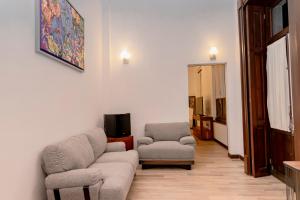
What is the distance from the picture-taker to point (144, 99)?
5430mm

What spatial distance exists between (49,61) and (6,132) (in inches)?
43.3

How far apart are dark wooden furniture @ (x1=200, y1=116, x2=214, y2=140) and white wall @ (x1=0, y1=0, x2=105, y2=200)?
17.2 ft

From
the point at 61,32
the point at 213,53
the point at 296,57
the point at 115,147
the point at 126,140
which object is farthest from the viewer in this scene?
the point at 213,53

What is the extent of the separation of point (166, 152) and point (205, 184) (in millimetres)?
1044

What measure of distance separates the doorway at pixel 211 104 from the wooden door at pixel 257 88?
1.61 m

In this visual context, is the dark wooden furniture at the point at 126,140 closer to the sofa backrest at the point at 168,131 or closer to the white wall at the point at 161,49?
the sofa backrest at the point at 168,131

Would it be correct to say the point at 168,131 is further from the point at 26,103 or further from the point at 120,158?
the point at 26,103

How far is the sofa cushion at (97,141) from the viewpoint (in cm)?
356

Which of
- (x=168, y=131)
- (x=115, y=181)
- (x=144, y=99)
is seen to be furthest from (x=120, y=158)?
(x=144, y=99)

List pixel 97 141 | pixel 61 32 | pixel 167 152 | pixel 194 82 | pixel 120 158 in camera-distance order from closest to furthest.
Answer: pixel 61 32 < pixel 120 158 < pixel 97 141 < pixel 167 152 < pixel 194 82

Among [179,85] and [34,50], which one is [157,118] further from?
[34,50]

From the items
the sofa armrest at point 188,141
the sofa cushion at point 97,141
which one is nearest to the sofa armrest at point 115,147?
the sofa cushion at point 97,141

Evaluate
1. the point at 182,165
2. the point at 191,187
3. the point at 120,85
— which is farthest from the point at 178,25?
the point at 191,187

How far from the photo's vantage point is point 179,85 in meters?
5.38
